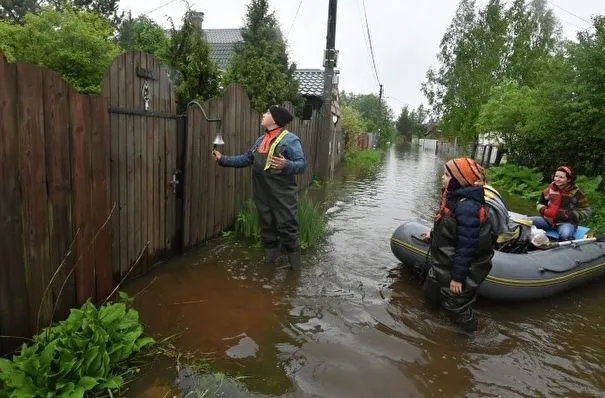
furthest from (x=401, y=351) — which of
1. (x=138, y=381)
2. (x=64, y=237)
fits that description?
(x=64, y=237)

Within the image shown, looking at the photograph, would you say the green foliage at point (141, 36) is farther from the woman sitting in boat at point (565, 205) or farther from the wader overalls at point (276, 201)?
the woman sitting in boat at point (565, 205)

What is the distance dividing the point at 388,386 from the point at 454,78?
29463 mm

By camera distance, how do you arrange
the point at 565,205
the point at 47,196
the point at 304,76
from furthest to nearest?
the point at 304,76 < the point at 565,205 < the point at 47,196

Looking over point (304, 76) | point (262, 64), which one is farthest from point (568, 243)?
point (304, 76)

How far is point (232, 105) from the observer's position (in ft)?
18.1

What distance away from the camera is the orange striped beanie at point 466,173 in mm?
3281

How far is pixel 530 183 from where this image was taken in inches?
500

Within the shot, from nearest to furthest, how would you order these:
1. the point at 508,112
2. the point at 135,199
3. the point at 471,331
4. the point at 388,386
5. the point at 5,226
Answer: the point at 5,226 < the point at 388,386 < the point at 471,331 < the point at 135,199 < the point at 508,112

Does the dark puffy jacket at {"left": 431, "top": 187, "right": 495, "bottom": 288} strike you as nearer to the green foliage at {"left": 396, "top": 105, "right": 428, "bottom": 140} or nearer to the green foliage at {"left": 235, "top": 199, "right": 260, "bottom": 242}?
the green foliage at {"left": 235, "top": 199, "right": 260, "bottom": 242}

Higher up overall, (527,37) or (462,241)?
(527,37)

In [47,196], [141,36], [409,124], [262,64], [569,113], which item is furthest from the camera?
[409,124]

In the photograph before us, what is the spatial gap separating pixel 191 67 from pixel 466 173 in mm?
7342

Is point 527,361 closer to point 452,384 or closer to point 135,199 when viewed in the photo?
point 452,384

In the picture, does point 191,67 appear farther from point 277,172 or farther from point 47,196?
point 47,196
